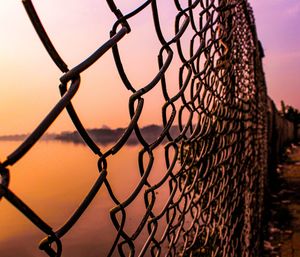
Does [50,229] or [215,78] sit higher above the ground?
[215,78]

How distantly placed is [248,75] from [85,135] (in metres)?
2.89

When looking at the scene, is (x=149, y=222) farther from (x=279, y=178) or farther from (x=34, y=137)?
(x=279, y=178)

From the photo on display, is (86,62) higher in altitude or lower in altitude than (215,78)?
lower

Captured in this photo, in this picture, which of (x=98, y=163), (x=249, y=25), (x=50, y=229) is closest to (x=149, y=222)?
(x=98, y=163)

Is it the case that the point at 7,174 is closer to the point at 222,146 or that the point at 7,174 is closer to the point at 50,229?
the point at 50,229

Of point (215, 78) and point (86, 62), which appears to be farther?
point (215, 78)

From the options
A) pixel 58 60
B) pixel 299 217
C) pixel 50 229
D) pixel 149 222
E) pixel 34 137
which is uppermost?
pixel 58 60

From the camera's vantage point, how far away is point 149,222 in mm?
1010

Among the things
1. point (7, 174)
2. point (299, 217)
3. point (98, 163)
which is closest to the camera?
point (7, 174)

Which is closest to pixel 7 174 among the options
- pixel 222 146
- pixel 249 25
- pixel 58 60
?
pixel 58 60

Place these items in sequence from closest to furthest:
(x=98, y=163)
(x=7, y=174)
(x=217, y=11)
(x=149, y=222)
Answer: (x=7, y=174) < (x=98, y=163) < (x=149, y=222) < (x=217, y=11)

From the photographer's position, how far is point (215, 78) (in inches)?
69.6

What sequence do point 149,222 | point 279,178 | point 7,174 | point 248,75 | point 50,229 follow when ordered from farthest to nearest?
point 279,178 → point 248,75 → point 149,222 → point 50,229 → point 7,174

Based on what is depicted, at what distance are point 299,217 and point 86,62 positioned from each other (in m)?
5.60
